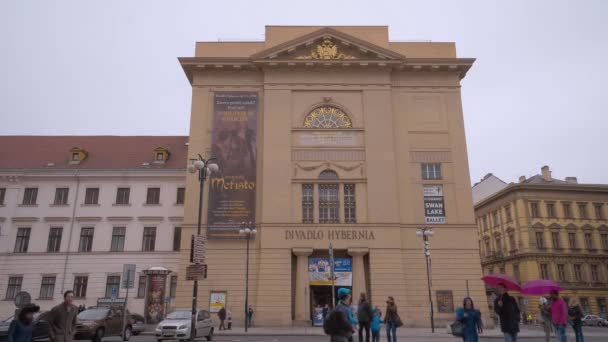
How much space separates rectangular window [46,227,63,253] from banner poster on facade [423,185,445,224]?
96.4 feet

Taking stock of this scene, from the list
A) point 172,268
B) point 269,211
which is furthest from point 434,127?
point 172,268

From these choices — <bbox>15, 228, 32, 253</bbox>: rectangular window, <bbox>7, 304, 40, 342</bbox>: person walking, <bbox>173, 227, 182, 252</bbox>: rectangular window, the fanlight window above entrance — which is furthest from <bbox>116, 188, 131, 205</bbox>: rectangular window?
<bbox>7, 304, 40, 342</bbox>: person walking

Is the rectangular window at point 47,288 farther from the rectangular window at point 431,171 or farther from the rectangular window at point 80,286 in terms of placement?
the rectangular window at point 431,171

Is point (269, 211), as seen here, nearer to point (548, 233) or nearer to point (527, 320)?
point (527, 320)

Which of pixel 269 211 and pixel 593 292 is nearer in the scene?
pixel 269 211

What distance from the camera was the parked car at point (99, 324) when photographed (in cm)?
1962

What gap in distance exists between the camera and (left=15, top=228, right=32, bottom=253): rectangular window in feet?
129

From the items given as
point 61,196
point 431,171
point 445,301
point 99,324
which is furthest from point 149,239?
point 445,301

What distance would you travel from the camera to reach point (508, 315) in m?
12.0

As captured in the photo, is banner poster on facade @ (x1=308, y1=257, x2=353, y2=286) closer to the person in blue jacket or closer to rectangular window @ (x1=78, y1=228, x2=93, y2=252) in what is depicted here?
rectangular window @ (x1=78, y1=228, x2=93, y2=252)

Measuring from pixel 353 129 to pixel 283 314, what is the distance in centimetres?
1458

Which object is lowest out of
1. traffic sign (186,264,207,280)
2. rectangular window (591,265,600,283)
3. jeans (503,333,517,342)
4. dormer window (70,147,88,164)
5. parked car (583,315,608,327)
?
parked car (583,315,608,327)

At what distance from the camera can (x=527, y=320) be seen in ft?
164

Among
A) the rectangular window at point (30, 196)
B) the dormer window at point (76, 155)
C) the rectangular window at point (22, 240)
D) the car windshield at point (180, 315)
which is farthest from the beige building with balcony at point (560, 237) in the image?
the rectangular window at point (22, 240)
